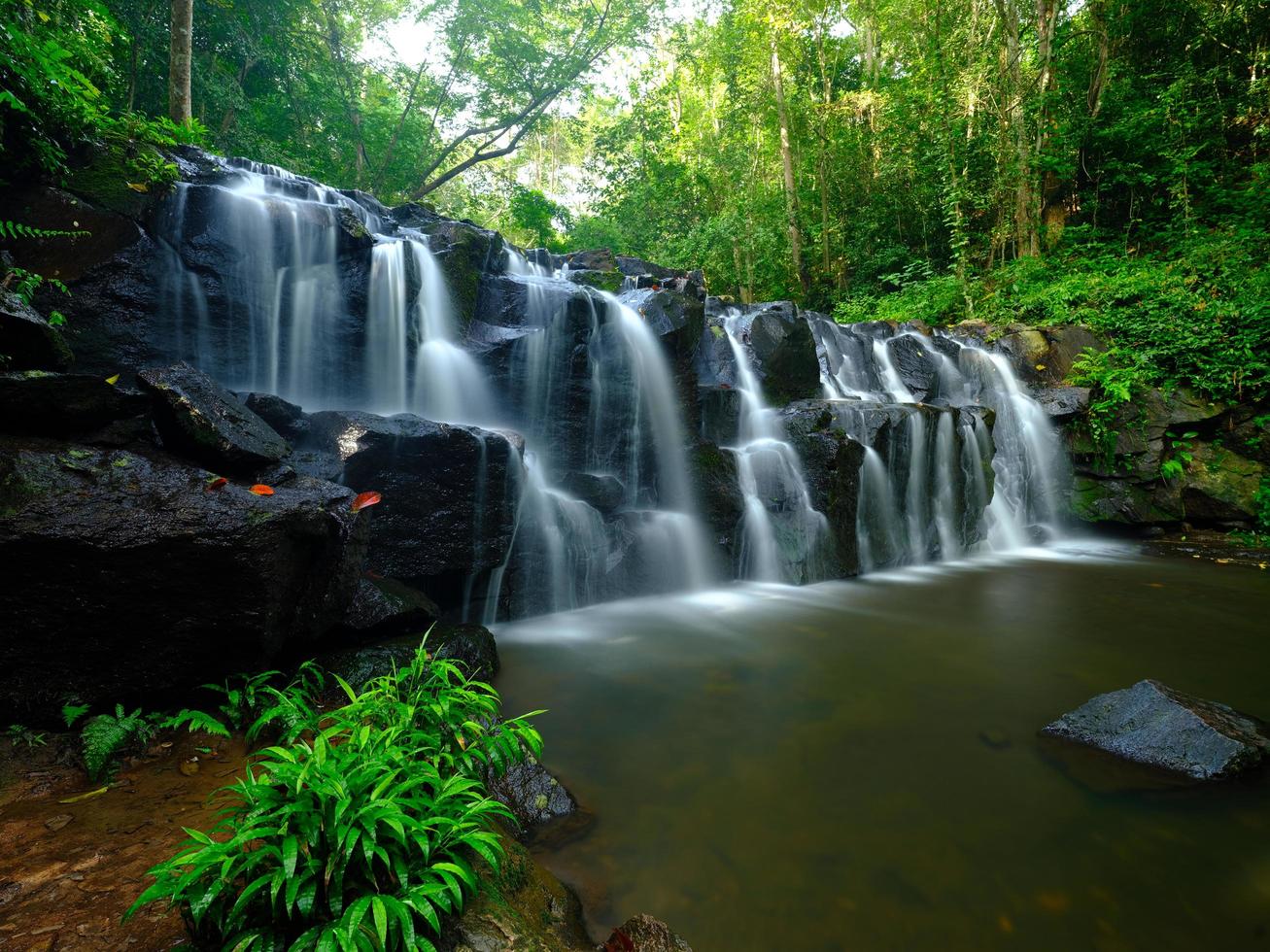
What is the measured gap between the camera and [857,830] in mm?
2871

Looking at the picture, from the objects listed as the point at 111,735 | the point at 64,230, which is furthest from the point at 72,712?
the point at 64,230

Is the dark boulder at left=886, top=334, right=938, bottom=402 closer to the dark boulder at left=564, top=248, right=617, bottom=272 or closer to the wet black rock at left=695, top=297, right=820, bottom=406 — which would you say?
the wet black rock at left=695, top=297, right=820, bottom=406

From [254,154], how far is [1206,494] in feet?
70.2

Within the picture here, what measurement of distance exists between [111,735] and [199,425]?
1948 millimetres

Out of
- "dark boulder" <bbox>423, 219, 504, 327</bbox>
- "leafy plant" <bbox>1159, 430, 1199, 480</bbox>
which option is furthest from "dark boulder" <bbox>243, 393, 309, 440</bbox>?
"leafy plant" <bbox>1159, 430, 1199, 480</bbox>

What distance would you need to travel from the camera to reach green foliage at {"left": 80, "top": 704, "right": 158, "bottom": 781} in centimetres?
254

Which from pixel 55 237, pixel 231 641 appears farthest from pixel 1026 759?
pixel 55 237

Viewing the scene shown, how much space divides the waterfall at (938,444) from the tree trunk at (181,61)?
1152 centimetres

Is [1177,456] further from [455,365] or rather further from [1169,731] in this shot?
[455,365]

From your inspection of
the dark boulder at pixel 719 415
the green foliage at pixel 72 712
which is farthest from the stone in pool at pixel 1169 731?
the dark boulder at pixel 719 415

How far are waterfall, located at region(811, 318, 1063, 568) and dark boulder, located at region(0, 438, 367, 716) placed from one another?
7.73 m

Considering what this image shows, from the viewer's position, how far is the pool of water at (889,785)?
2377 millimetres

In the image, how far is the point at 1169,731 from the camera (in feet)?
11.0

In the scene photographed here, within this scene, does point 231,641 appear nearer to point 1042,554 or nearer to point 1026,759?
point 1026,759
